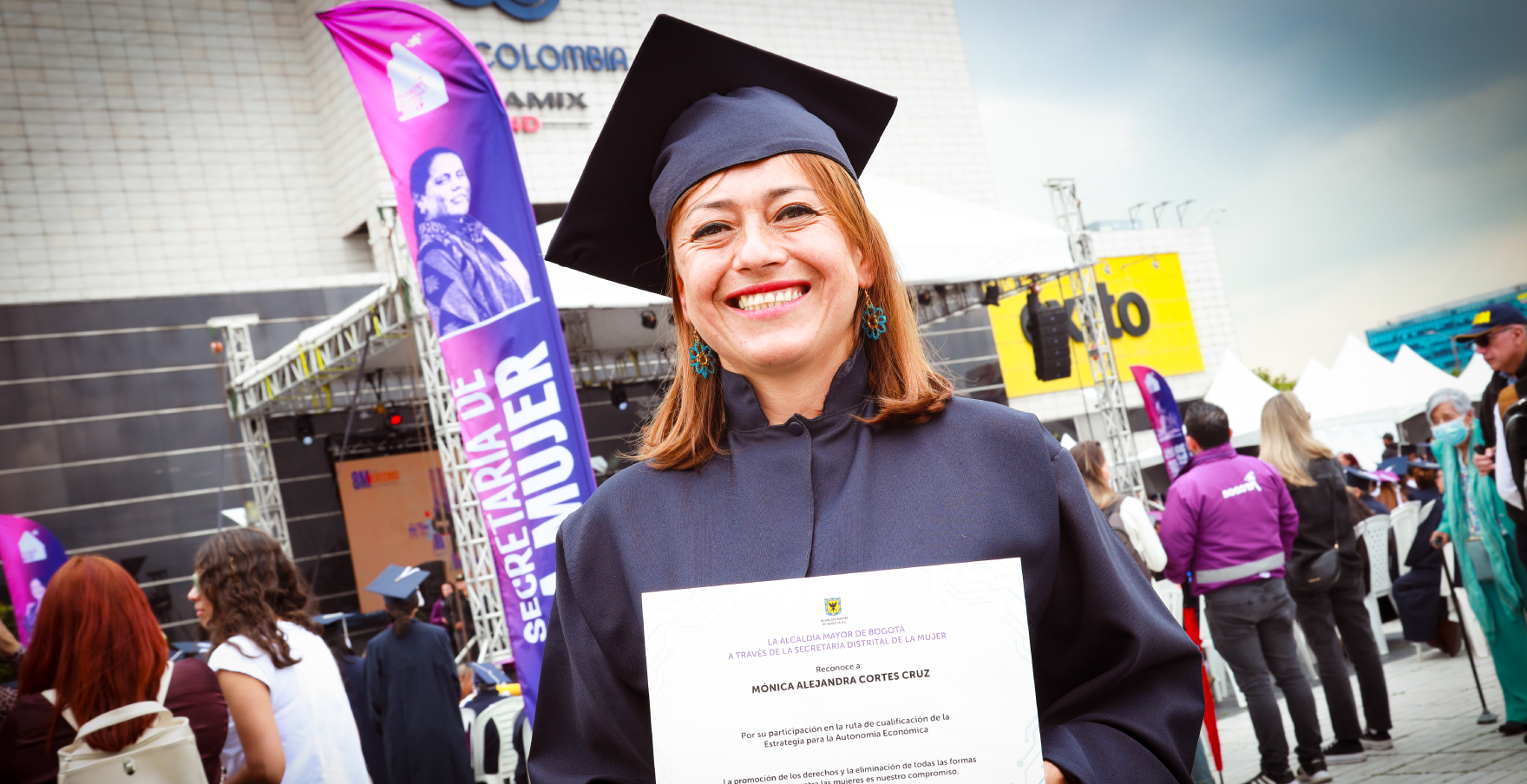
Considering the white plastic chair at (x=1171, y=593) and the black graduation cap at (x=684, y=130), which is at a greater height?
the black graduation cap at (x=684, y=130)

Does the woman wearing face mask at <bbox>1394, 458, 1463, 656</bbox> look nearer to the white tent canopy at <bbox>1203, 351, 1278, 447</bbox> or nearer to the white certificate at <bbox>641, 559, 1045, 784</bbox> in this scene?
the white certificate at <bbox>641, 559, 1045, 784</bbox>

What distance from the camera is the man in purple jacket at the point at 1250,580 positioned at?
4.96 m

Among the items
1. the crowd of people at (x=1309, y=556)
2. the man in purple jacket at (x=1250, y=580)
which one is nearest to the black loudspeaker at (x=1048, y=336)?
the crowd of people at (x=1309, y=556)

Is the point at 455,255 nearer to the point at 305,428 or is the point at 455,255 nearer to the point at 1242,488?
the point at 1242,488

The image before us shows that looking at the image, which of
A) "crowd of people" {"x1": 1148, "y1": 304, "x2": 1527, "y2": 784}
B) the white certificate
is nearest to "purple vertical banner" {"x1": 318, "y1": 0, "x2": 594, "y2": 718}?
"crowd of people" {"x1": 1148, "y1": 304, "x2": 1527, "y2": 784}

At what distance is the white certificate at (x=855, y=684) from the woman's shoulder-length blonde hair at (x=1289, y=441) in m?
4.98

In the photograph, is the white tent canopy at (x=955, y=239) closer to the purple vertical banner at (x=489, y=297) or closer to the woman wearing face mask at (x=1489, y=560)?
the purple vertical banner at (x=489, y=297)

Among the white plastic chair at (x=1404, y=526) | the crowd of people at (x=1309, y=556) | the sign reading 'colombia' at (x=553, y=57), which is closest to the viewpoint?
the crowd of people at (x=1309, y=556)

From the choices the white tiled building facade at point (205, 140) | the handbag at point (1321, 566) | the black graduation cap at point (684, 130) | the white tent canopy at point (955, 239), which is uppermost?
the white tiled building facade at point (205, 140)

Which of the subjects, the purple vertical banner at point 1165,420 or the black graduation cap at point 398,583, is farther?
the purple vertical banner at point 1165,420

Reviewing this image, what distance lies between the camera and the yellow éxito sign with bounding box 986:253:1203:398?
925 inches

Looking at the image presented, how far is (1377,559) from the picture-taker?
8.05 meters

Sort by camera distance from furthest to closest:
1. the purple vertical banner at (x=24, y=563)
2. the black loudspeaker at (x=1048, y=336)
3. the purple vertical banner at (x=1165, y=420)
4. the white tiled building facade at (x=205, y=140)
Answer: the white tiled building facade at (x=205, y=140)
the black loudspeaker at (x=1048, y=336)
the purple vertical banner at (x=1165, y=420)
the purple vertical banner at (x=24, y=563)

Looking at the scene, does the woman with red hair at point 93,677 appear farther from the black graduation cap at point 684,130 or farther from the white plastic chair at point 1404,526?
the white plastic chair at point 1404,526
